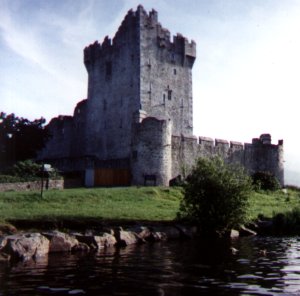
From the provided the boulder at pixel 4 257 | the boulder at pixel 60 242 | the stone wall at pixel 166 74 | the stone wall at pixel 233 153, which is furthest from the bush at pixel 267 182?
the boulder at pixel 4 257

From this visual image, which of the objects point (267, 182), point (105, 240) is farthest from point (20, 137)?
point (105, 240)

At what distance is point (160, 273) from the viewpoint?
11.1 meters

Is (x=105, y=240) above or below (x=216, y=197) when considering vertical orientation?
below

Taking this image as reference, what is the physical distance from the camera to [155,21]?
4559 cm

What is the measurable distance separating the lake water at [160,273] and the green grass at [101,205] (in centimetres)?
515

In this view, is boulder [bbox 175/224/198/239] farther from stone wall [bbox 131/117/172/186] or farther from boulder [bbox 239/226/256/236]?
stone wall [bbox 131/117/172/186]

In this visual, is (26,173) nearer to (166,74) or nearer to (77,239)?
(166,74)

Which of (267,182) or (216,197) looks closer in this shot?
(216,197)

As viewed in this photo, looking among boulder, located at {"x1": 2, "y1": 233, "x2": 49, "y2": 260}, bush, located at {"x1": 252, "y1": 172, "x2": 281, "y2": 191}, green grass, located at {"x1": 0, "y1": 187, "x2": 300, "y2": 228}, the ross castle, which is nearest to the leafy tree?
the ross castle

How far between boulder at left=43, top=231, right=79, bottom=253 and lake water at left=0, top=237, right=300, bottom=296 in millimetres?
697

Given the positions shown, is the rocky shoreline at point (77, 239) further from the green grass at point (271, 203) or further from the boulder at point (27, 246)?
the green grass at point (271, 203)

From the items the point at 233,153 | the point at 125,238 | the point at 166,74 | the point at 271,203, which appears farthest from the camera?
the point at 166,74

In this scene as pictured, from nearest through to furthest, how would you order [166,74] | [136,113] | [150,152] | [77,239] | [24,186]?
[77,239], [24,186], [150,152], [136,113], [166,74]

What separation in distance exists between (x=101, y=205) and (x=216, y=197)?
717 cm
